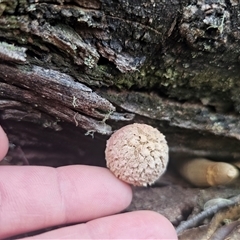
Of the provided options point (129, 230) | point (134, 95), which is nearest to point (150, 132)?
point (134, 95)

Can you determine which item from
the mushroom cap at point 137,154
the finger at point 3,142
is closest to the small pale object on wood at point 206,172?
the mushroom cap at point 137,154

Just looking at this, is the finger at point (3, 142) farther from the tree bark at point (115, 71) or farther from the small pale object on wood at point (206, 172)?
the small pale object on wood at point (206, 172)

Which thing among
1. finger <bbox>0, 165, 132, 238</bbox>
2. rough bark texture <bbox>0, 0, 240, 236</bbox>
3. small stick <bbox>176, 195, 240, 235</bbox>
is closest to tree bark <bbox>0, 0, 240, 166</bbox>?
rough bark texture <bbox>0, 0, 240, 236</bbox>

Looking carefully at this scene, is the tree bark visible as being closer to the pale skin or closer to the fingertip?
the pale skin

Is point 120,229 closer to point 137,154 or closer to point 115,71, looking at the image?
point 137,154

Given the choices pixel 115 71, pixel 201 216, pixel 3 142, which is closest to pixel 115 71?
pixel 115 71
